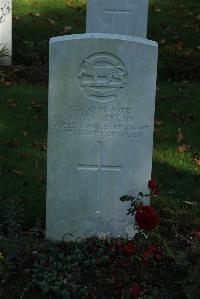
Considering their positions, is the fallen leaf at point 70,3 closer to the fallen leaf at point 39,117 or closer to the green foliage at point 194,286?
the fallen leaf at point 39,117

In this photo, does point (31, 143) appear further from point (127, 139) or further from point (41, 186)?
point (127, 139)

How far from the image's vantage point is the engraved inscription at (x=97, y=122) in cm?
442

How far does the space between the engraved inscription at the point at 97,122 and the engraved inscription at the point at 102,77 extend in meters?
0.09

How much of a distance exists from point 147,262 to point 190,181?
68.1 inches

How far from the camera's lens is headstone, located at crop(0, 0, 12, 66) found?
909cm

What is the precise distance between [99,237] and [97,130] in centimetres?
74

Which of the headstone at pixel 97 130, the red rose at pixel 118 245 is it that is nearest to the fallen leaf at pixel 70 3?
the headstone at pixel 97 130

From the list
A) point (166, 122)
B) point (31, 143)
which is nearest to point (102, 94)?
point (31, 143)

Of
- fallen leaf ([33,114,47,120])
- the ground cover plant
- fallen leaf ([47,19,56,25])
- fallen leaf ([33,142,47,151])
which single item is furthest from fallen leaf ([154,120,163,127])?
fallen leaf ([47,19,56,25])

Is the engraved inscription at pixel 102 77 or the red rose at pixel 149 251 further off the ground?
the engraved inscription at pixel 102 77

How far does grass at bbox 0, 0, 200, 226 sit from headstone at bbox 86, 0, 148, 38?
2.83 feet

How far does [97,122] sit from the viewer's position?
14.6ft

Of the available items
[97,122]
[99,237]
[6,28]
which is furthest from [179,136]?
[6,28]

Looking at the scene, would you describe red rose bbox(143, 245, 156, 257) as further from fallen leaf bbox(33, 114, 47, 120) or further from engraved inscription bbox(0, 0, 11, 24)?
engraved inscription bbox(0, 0, 11, 24)
